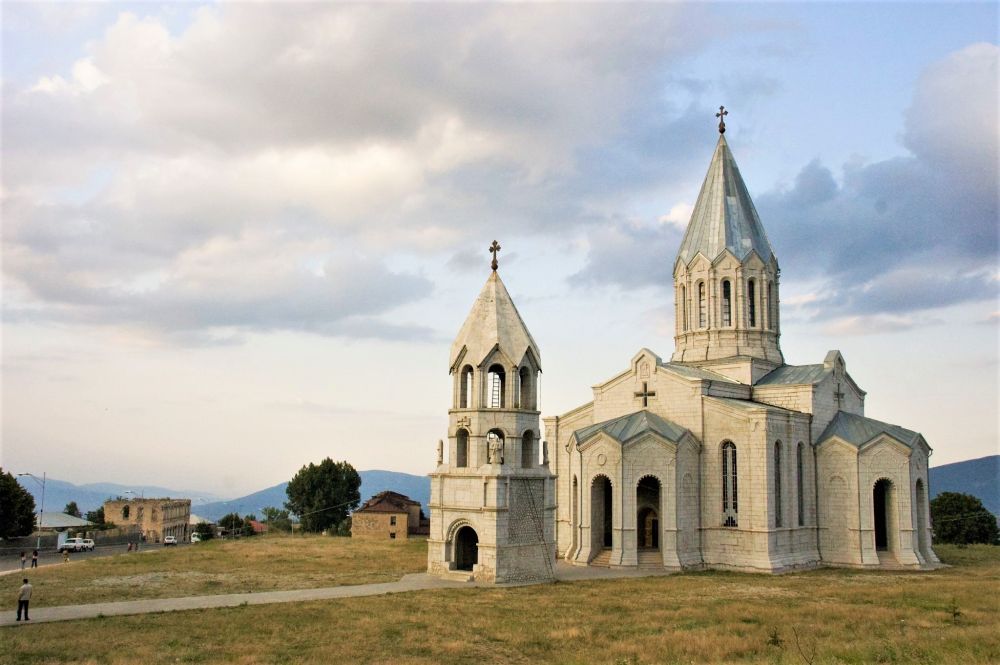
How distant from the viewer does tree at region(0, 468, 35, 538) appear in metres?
50.3

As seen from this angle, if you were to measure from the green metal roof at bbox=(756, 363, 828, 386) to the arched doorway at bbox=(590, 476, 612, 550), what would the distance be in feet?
31.7

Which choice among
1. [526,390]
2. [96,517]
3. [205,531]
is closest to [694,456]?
[526,390]

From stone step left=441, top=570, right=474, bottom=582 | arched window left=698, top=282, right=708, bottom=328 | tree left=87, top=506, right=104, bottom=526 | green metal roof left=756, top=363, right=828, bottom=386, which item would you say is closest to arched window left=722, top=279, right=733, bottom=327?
arched window left=698, top=282, right=708, bottom=328

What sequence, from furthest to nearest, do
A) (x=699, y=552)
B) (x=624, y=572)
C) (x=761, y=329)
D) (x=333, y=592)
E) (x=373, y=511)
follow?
1. (x=373, y=511)
2. (x=761, y=329)
3. (x=699, y=552)
4. (x=624, y=572)
5. (x=333, y=592)

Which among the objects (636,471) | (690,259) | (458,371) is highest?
(690,259)

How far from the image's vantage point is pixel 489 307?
2997 centimetres

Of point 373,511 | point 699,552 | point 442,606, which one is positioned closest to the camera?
point 442,606

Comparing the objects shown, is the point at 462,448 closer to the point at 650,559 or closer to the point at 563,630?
the point at 650,559

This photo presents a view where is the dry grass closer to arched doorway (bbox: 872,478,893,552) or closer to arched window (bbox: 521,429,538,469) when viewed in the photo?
arched window (bbox: 521,429,538,469)

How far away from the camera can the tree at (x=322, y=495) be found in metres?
68.9

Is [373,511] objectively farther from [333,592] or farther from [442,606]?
[442,606]

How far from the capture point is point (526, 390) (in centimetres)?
2969

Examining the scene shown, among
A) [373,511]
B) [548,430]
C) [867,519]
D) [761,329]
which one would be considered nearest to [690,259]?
[761,329]

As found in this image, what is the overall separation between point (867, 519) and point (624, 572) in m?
11.6
